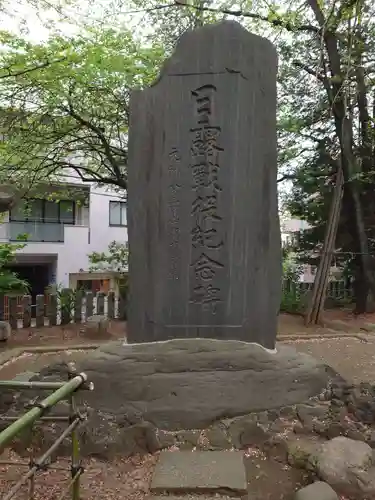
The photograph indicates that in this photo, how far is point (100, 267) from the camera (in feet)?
51.6

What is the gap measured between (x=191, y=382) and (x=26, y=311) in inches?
256

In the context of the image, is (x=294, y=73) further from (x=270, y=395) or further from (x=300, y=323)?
(x=270, y=395)

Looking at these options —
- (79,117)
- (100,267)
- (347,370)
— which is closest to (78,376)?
(347,370)

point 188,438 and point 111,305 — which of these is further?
point 111,305

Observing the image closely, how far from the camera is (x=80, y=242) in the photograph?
59.3 ft

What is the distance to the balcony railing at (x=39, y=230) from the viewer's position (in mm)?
16938

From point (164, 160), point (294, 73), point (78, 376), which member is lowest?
point (78, 376)

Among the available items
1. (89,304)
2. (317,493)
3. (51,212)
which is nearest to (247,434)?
(317,493)

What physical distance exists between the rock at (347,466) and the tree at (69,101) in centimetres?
761

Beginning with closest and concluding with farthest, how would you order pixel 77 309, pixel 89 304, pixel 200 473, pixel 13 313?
pixel 200 473
pixel 13 313
pixel 77 309
pixel 89 304

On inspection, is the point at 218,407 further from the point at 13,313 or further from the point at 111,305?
the point at 111,305

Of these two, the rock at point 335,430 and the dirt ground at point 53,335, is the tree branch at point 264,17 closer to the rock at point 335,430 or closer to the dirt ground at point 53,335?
the dirt ground at point 53,335

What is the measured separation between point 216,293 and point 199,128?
164cm

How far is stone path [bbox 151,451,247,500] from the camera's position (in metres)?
2.89
